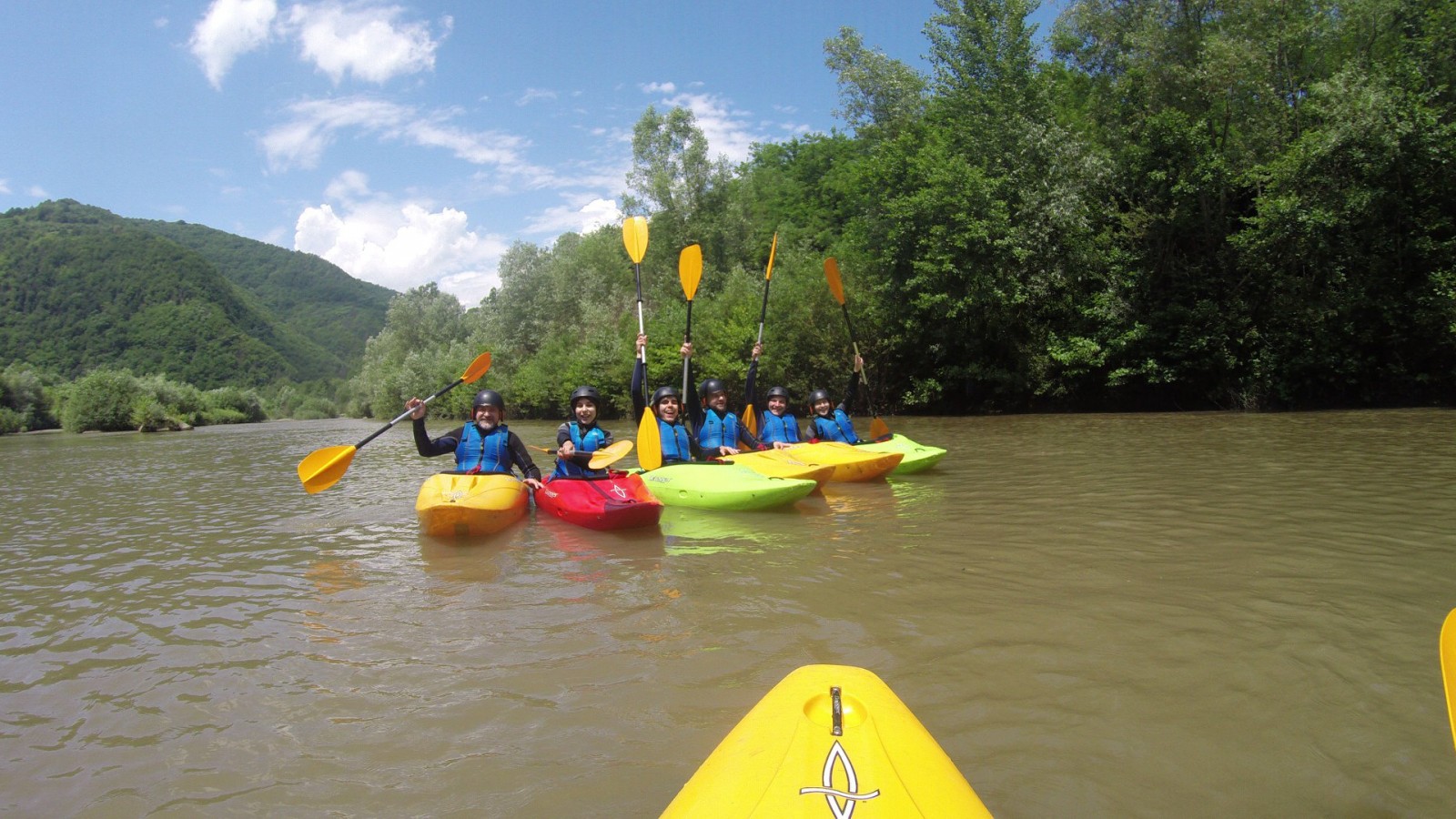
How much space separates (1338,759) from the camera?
2.19 meters

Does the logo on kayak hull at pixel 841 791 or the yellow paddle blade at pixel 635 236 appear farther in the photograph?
the yellow paddle blade at pixel 635 236

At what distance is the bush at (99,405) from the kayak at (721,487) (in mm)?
35492

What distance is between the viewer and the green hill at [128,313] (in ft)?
224

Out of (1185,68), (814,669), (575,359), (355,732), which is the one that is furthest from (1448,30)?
(575,359)

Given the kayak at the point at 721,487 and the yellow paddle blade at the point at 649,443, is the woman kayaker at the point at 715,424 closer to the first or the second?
the yellow paddle blade at the point at 649,443

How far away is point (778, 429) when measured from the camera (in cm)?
849

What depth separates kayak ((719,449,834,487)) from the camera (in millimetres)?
6793

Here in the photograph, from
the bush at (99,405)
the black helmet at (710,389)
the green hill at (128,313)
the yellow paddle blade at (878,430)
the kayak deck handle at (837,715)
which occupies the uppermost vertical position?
the green hill at (128,313)

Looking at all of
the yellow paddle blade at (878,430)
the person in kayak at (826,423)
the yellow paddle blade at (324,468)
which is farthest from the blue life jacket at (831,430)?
the yellow paddle blade at (324,468)

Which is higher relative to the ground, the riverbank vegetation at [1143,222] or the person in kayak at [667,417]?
the riverbank vegetation at [1143,222]

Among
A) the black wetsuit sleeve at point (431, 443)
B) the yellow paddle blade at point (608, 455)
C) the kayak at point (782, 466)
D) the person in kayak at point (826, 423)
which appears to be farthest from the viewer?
the person in kayak at point (826, 423)

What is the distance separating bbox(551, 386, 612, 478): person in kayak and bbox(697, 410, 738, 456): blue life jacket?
1.47 m

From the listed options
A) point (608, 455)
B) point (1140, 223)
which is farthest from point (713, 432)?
point (1140, 223)

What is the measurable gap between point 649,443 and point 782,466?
1.27m
